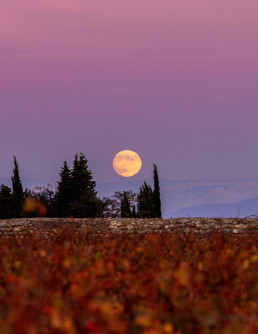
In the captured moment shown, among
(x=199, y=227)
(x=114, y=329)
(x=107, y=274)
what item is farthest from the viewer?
(x=199, y=227)

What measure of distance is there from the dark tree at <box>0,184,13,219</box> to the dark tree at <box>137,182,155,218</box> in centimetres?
1189

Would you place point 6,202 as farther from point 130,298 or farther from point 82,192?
point 130,298

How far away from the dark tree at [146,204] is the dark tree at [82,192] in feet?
15.0

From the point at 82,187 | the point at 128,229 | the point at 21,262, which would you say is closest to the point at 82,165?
the point at 82,187

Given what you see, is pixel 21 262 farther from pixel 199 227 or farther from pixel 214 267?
pixel 199 227

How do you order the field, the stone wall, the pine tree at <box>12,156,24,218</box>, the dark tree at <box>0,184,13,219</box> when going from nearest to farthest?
the field → the stone wall → the pine tree at <box>12,156,24,218</box> → the dark tree at <box>0,184,13,219</box>

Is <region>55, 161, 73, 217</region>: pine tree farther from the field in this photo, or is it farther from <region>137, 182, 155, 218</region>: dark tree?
the field

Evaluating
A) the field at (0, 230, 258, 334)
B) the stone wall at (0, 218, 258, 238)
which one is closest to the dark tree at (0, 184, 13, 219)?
the stone wall at (0, 218, 258, 238)

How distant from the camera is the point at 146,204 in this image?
44375mm

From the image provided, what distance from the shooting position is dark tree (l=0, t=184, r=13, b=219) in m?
43.9

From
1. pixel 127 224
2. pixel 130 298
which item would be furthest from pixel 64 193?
pixel 130 298

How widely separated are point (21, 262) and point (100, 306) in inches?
86.8

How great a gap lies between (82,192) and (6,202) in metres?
7.26

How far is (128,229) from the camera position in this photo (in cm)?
2198
